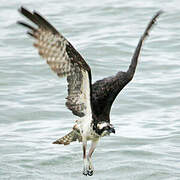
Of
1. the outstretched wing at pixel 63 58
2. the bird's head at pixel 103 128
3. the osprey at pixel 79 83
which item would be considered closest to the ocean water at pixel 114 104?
the osprey at pixel 79 83

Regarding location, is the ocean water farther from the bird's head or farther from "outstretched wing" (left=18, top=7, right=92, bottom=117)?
"outstretched wing" (left=18, top=7, right=92, bottom=117)

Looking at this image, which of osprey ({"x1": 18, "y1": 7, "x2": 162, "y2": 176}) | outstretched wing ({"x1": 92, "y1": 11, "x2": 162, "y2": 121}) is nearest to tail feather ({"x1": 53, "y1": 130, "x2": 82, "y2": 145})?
osprey ({"x1": 18, "y1": 7, "x2": 162, "y2": 176})

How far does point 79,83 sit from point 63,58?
0.32 m

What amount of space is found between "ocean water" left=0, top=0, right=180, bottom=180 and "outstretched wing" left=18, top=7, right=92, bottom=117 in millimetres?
1960

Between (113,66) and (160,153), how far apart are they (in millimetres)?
4013

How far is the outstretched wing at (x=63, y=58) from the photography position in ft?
20.5

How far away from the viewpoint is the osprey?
6.27 metres

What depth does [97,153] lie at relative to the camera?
29.7ft

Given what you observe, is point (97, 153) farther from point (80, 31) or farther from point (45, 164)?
point (80, 31)

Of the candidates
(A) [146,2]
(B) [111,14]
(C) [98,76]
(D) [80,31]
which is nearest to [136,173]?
(C) [98,76]

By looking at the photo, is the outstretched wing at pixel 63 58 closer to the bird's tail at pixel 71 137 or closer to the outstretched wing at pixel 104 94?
the outstretched wing at pixel 104 94

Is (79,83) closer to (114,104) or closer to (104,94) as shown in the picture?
(104,94)

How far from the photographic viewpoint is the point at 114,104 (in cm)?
1086

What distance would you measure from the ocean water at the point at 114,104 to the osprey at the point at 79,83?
1356mm
